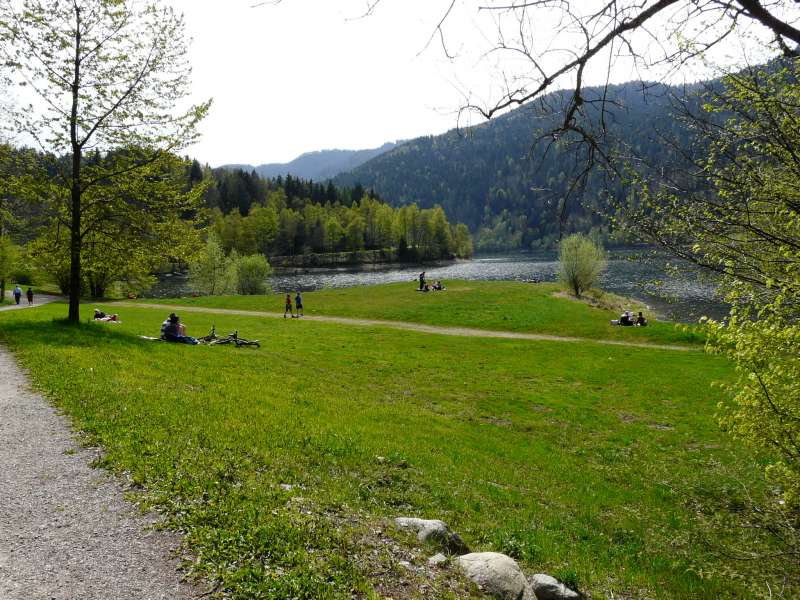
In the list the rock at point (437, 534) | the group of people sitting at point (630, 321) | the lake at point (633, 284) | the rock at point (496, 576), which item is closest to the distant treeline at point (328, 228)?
the lake at point (633, 284)

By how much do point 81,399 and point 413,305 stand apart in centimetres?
3378

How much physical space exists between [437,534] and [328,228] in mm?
136770

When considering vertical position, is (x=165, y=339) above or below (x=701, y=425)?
above

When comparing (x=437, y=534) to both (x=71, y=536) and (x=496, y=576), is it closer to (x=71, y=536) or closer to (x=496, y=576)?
(x=496, y=576)

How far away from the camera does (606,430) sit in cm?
1505

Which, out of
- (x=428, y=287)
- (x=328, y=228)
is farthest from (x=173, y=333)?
(x=328, y=228)

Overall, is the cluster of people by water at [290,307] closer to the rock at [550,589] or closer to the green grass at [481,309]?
the green grass at [481,309]

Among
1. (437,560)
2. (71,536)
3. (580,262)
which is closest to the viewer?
(71,536)

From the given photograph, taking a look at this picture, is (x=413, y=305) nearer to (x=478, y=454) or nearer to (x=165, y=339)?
(x=165, y=339)

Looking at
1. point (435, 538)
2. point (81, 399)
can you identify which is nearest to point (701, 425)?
point (435, 538)

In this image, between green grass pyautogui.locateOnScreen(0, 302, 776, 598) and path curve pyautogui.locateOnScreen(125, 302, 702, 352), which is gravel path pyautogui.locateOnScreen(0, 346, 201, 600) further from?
path curve pyautogui.locateOnScreen(125, 302, 702, 352)

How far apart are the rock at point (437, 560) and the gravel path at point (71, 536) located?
2.95 m

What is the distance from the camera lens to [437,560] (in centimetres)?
610

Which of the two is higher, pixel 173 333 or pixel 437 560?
pixel 173 333
